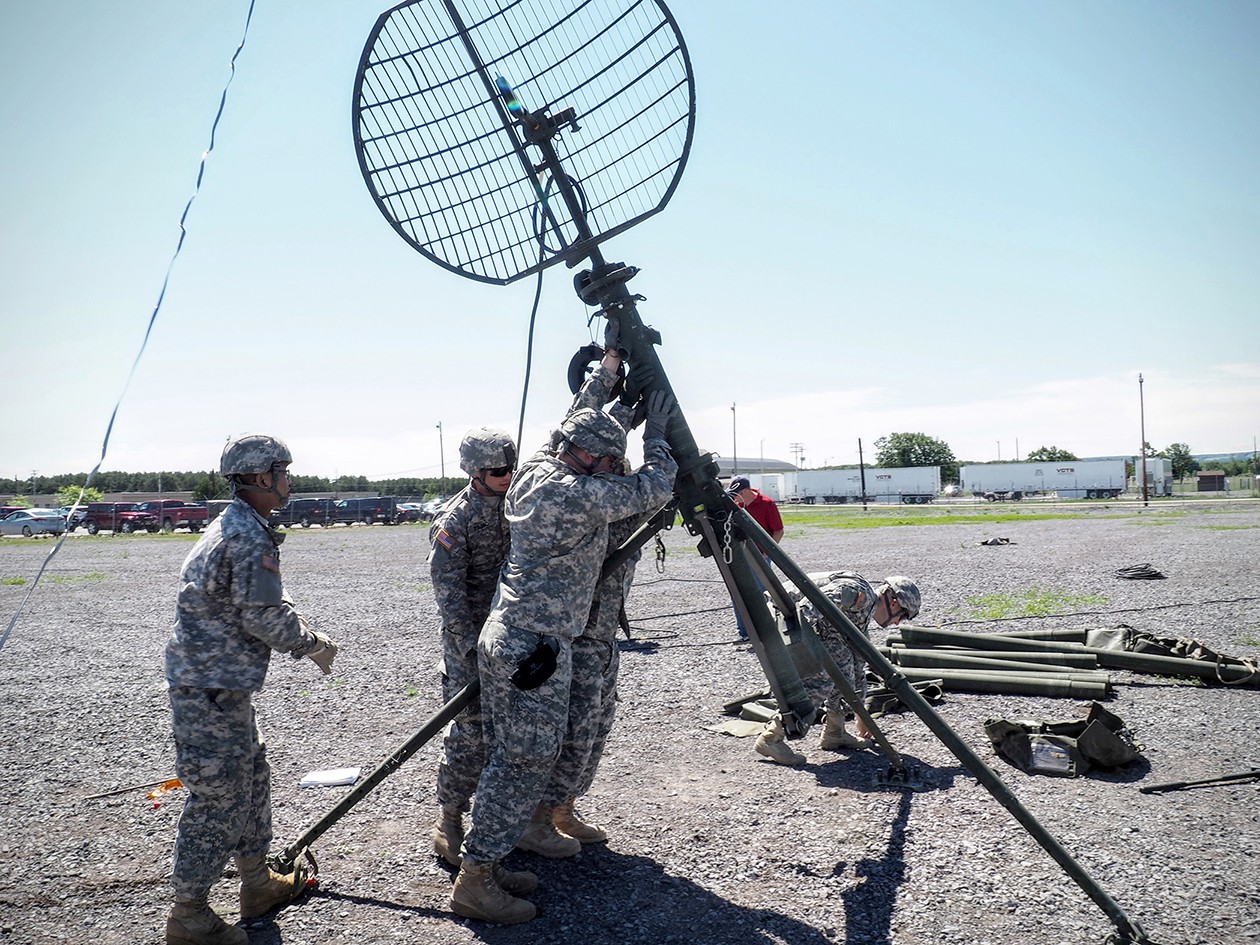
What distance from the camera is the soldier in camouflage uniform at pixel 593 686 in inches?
175

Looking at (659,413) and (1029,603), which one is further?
(1029,603)

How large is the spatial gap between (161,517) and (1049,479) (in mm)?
67927

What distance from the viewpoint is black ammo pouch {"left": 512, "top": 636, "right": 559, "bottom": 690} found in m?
3.89

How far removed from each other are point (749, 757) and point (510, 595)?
2989mm

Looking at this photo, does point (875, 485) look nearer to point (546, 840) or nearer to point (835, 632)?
point (835, 632)

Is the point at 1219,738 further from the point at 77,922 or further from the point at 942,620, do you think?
the point at 77,922

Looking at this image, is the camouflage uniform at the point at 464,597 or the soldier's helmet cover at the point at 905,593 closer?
the camouflage uniform at the point at 464,597

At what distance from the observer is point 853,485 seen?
8131 centimetres

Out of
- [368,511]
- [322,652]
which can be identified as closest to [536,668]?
[322,652]

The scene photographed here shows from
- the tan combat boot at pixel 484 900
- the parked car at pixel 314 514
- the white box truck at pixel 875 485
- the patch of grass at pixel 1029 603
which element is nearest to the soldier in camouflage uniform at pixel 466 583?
the tan combat boot at pixel 484 900

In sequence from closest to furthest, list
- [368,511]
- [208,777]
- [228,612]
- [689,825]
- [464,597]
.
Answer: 1. [208,777]
2. [228,612]
3. [464,597]
4. [689,825]
5. [368,511]

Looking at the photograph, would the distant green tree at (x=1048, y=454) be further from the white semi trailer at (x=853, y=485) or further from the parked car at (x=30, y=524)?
the parked car at (x=30, y=524)

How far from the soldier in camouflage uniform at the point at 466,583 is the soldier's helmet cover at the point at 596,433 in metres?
0.73

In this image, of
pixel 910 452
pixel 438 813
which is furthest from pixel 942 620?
pixel 910 452
